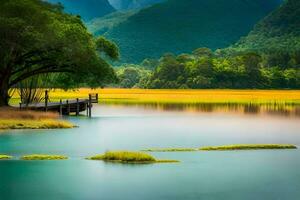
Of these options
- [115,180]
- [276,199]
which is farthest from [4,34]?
[276,199]

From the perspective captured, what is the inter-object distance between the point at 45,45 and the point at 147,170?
26.2 metres

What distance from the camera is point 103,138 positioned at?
39.5 metres

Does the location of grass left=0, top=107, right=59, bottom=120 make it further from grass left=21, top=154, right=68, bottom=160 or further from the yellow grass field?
the yellow grass field

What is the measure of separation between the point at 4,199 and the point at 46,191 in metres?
1.72

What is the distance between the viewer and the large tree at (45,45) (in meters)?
49.4

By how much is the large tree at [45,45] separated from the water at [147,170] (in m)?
9.21

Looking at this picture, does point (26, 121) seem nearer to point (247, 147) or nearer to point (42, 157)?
point (42, 157)

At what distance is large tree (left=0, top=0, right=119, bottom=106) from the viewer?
49.4m

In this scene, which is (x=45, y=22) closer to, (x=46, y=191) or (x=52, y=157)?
(x=52, y=157)

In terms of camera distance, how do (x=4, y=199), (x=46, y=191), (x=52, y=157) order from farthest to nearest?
(x=52, y=157) < (x=46, y=191) < (x=4, y=199)

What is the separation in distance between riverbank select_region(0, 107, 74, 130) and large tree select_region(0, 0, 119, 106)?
14.9ft

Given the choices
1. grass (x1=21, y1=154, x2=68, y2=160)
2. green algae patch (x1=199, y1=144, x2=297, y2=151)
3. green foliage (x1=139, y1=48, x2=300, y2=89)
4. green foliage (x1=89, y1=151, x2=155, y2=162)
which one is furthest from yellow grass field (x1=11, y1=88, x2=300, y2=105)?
green foliage (x1=89, y1=151, x2=155, y2=162)

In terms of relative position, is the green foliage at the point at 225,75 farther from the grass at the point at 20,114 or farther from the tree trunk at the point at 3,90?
the grass at the point at 20,114

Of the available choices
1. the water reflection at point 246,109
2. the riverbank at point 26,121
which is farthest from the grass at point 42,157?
the water reflection at point 246,109
